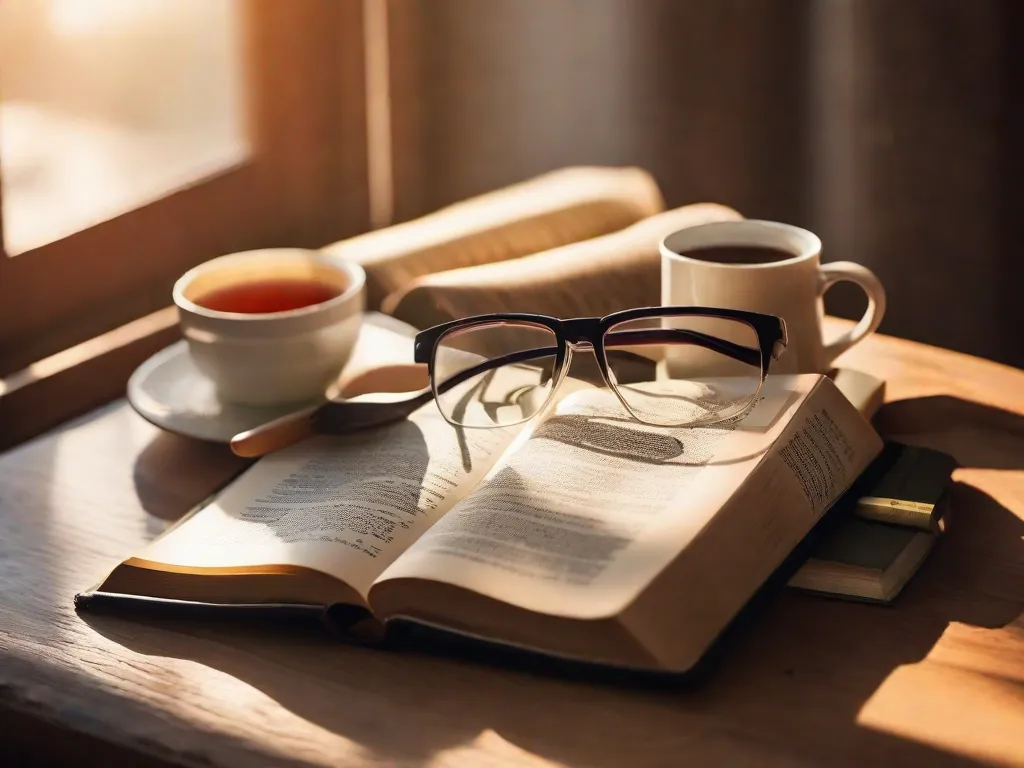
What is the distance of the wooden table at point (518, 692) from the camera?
55 centimetres

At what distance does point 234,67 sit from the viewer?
1268mm

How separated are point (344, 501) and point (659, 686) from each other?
0.22 metres

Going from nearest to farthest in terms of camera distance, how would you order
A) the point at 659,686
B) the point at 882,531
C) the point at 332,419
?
1. the point at 659,686
2. the point at 882,531
3. the point at 332,419

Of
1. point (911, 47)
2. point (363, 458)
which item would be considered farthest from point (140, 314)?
point (911, 47)

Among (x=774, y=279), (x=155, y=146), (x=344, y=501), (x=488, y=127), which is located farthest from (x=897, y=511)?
(x=488, y=127)

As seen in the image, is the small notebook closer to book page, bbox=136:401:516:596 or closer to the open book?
the open book

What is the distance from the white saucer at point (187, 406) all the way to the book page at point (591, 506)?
210 millimetres

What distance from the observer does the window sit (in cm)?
103

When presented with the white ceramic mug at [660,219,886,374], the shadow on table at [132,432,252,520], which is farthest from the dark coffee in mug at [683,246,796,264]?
the shadow on table at [132,432,252,520]

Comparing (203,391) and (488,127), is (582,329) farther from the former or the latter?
(488,127)

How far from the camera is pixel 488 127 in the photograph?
5.13 feet

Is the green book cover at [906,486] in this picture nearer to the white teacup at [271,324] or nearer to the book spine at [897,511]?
the book spine at [897,511]

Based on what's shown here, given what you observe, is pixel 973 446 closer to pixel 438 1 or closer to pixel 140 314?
pixel 140 314

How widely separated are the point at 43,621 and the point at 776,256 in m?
0.53
